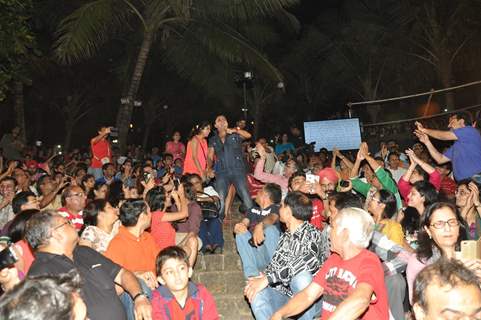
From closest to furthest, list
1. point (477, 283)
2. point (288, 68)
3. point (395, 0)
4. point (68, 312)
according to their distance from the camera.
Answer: point (68, 312)
point (477, 283)
point (395, 0)
point (288, 68)

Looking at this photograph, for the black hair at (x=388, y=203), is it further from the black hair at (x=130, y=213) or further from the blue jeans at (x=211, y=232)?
the blue jeans at (x=211, y=232)

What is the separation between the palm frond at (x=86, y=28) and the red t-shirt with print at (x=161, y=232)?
7.05 m

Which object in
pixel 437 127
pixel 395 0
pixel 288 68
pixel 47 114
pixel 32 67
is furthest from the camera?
pixel 47 114

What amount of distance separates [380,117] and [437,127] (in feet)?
61.3

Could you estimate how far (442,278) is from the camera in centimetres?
263

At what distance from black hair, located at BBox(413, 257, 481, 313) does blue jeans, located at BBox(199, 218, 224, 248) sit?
555cm

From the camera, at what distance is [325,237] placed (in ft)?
20.3

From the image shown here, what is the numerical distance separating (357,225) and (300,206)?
1.49 metres

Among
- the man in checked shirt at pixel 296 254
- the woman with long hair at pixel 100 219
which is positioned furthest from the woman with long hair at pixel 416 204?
the woman with long hair at pixel 100 219

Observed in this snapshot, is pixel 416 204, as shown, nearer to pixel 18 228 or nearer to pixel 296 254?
pixel 296 254

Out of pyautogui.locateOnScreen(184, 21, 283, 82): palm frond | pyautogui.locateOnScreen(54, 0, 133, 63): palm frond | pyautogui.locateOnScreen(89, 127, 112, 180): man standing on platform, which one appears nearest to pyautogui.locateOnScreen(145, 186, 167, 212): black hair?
pyautogui.locateOnScreen(89, 127, 112, 180): man standing on platform

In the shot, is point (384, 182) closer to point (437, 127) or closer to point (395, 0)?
Result: point (437, 127)

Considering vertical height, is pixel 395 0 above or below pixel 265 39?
above

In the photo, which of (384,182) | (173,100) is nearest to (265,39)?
(384,182)
